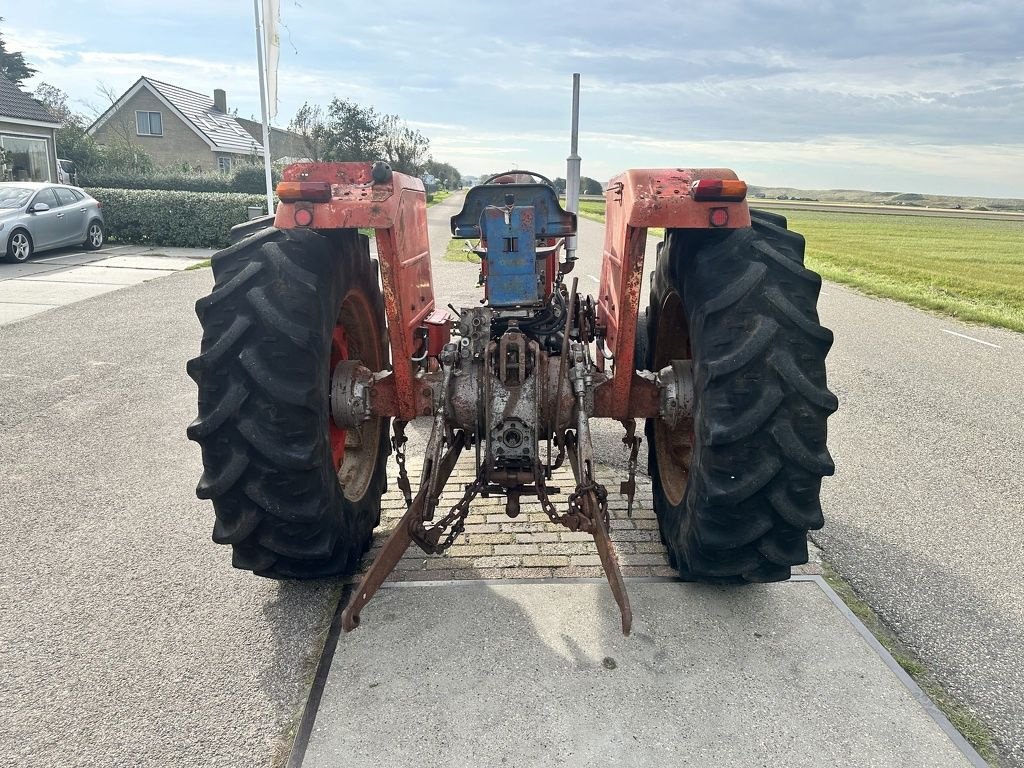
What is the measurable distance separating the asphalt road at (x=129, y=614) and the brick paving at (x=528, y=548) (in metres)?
0.51

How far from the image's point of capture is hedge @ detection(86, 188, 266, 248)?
60.4 ft

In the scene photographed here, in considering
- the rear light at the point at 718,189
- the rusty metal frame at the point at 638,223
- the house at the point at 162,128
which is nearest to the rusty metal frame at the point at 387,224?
the rusty metal frame at the point at 638,223

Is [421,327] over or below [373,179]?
below

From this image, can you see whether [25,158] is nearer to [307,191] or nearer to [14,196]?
[14,196]

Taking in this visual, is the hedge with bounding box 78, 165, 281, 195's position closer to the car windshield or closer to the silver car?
the silver car

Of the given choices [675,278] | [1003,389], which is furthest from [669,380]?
[1003,389]

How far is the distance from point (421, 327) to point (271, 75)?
1145cm

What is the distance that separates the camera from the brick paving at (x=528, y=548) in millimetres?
3488

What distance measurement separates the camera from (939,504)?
441cm

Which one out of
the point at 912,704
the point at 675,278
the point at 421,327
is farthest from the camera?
the point at 421,327

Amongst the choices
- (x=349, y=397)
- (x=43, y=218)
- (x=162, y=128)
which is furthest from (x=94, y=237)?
(x=162, y=128)

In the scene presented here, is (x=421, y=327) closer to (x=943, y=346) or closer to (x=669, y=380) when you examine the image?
(x=669, y=380)

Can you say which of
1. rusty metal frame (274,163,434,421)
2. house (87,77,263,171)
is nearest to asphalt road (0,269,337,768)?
rusty metal frame (274,163,434,421)

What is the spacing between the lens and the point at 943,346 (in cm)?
A: 895
